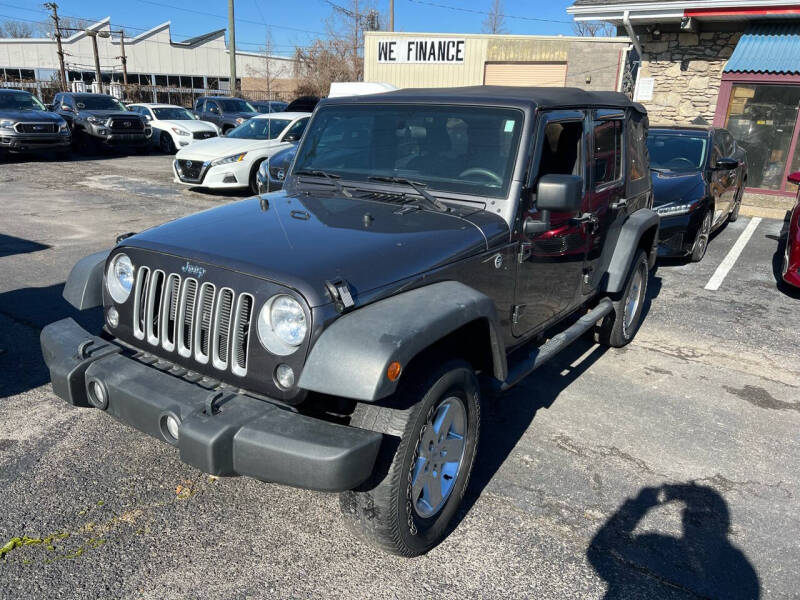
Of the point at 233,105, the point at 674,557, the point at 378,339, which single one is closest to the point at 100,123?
the point at 233,105

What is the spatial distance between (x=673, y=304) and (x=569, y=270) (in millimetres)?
3157

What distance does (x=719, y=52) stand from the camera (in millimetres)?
13742

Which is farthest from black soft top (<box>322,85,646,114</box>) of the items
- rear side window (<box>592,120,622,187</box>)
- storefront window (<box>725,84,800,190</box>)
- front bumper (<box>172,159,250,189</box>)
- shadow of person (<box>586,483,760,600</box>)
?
storefront window (<box>725,84,800,190</box>)

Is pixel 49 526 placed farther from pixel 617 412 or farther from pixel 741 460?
pixel 741 460

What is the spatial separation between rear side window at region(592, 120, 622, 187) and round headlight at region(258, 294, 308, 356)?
8.53 feet

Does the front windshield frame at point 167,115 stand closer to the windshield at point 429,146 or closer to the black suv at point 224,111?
the black suv at point 224,111

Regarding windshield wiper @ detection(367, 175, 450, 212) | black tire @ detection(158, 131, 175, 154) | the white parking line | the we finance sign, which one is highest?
the we finance sign

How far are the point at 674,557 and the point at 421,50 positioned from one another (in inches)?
822

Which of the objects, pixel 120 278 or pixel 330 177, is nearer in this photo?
pixel 120 278

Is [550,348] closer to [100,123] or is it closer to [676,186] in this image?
[676,186]

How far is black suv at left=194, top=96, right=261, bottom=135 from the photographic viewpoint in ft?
68.7

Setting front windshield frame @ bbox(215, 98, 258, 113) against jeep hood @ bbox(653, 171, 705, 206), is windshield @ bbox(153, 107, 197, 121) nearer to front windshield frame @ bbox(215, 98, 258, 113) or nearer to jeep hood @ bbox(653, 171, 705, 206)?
front windshield frame @ bbox(215, 98, 258, 113)

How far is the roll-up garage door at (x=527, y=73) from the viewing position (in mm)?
20250

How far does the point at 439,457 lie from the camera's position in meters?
2.91
